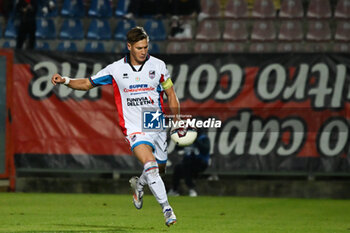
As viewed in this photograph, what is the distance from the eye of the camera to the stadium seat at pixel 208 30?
16.3 meters

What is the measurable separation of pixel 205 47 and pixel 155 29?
50.1 inches

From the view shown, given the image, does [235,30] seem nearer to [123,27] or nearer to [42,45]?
[123,27]

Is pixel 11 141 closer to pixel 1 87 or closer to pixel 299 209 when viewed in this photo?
pixel 1 87

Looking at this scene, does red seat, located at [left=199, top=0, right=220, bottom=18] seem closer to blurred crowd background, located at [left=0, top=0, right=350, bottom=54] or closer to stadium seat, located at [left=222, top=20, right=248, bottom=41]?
blurred crowd background, located at [left=0, top=0, right=350, bottom=54]

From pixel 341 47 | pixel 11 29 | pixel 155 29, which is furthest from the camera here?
pixel 11 29

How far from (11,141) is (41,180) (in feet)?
2.90

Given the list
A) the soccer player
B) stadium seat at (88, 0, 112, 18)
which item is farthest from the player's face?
stadium seat at (88, 0, 112, 18)

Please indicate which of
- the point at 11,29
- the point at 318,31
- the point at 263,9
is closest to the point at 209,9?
the point at 263,9

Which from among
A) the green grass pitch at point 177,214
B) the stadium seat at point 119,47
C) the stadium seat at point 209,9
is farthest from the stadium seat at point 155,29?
the green grass pitch at point 177,214

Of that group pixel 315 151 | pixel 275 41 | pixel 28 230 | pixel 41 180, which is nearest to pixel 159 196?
pixel 28 230

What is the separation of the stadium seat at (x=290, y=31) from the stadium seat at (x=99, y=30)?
393 centimetres

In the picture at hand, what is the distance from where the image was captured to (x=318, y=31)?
15984mm

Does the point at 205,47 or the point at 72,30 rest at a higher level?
the point at 72,30

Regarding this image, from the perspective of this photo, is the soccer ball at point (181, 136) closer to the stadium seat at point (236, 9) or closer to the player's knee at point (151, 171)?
the player's knee at point (151, 171)
